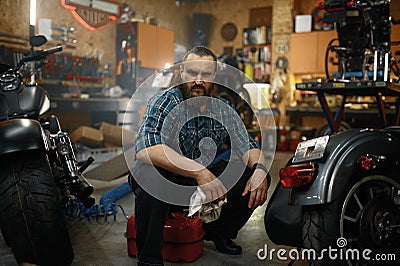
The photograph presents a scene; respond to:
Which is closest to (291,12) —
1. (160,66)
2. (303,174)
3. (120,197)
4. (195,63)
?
(160,66)

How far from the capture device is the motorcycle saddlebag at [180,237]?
186 cm

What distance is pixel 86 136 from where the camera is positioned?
481 centimetres

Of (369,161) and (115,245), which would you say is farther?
(115,245)

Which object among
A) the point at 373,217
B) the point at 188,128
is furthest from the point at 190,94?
the point at 373,217

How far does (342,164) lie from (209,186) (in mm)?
501

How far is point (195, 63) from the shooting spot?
178 cm

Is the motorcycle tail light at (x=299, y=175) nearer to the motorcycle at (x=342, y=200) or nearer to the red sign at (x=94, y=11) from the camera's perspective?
the motorcycle at (x=342, y=200)

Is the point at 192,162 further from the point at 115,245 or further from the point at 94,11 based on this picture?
the point at 94,11

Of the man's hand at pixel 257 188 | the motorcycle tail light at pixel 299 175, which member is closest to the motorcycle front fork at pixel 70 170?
the man's hand at pixel 257 188

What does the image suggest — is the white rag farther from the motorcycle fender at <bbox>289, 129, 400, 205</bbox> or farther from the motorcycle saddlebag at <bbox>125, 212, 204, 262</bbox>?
the motorcycle fender at <bbox>289, 129, 400, 205</bbox>

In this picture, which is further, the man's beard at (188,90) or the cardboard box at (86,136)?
the cardboard box at (86,136)

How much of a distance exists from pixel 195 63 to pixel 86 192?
2.41ft

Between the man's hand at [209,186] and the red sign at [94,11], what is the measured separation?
4645mm

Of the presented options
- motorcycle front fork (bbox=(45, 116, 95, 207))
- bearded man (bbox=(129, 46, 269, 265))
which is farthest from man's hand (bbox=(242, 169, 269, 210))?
motorcycle front fork (bbox=(45, 116, 95, 207))
